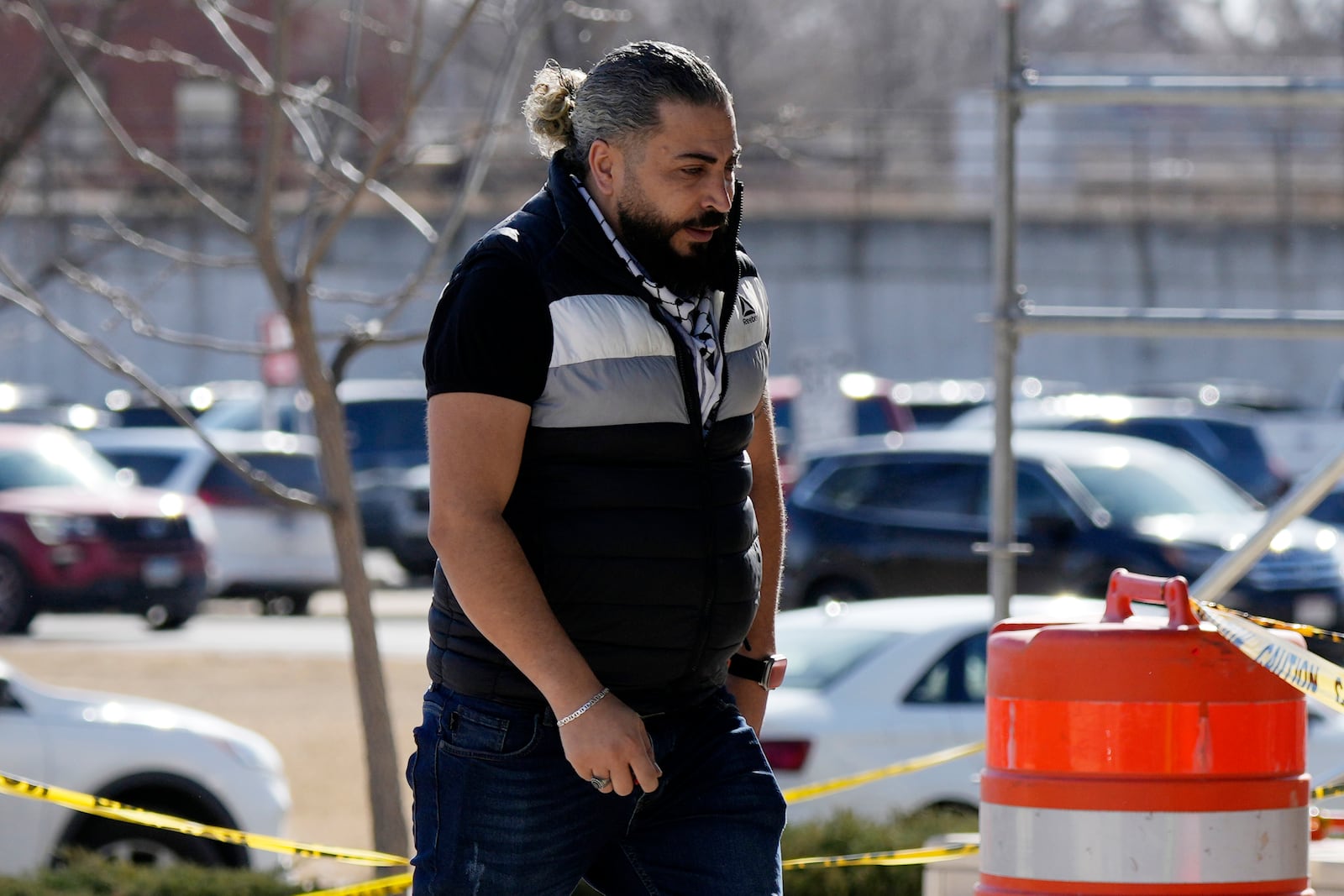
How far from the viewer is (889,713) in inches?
304

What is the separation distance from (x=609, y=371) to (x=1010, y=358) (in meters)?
2.74

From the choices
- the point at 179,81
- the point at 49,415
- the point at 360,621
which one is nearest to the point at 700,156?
the point at 360,621

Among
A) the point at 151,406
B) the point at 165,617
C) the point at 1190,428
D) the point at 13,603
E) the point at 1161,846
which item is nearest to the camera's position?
the point at 1161,846

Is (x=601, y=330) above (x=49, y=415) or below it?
below

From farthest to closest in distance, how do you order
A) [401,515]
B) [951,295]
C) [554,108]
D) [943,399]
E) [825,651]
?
1. [951,295]
2. [943,399]
3. [401,515]
4. [825,651]
5. [554,108]

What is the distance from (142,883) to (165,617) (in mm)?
11460

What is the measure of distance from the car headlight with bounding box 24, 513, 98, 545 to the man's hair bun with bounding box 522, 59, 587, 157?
13674mm

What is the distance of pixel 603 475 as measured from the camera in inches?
113

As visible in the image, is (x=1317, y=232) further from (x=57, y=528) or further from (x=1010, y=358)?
(x=1010, y=358)

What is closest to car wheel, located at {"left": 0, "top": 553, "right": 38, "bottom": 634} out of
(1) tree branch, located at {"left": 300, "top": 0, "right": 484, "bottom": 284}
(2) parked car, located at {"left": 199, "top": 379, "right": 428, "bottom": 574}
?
(2) parked car, located at {"left": 199, "top": 379, "right": 428, "bottom": 574}

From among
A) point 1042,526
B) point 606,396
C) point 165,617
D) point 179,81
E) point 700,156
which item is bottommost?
point 606,396

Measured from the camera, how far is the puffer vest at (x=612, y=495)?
287cm

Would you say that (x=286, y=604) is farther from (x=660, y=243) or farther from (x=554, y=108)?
(x=660, y=243)

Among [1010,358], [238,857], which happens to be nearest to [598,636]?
[1010,358]
